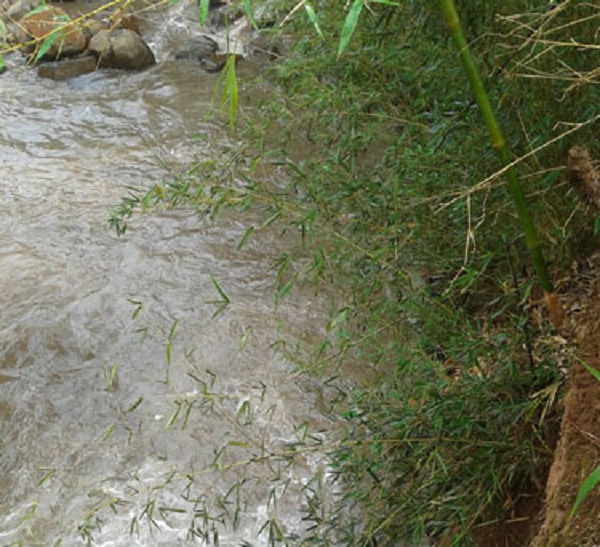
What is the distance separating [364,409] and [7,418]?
2033 millimetres

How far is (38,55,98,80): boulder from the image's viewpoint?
25.7 feet

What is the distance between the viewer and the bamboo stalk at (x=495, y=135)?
5.19 feet

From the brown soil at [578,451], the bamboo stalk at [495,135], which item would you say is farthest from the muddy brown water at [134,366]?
the bamboo stalk at [495,135]

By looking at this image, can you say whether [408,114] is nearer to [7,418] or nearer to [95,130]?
[7,418]

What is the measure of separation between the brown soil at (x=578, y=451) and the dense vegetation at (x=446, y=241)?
86 millimetres

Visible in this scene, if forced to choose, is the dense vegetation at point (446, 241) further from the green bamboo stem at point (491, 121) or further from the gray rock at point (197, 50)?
the gray rock at point (197, 50)

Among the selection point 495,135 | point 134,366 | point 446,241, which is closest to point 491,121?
point 495,135

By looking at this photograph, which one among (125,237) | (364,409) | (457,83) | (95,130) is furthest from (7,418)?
(95,130)

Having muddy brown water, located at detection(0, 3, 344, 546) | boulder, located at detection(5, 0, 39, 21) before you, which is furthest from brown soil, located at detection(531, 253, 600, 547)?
boulder, located at detection(5, 0, 39, 21)

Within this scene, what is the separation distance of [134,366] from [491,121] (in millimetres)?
2712

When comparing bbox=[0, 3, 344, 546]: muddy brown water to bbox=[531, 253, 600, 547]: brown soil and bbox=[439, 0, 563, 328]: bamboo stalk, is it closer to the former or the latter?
bbox=[531, 253, 600, 547]: brown soil

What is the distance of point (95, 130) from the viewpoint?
6.64 meters

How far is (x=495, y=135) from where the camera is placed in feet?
5.61

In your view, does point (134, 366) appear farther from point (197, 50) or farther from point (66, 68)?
point (197, 50)
